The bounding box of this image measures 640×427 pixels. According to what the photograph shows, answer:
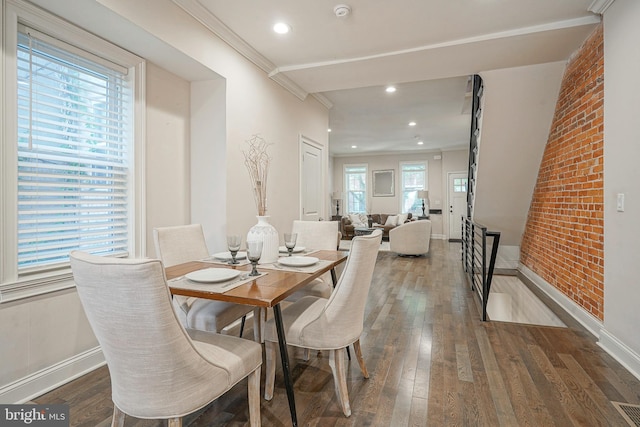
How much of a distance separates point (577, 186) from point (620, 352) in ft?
5.01

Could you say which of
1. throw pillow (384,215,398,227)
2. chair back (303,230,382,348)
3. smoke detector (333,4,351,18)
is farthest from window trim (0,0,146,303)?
throw pillow (384,215,398,227)

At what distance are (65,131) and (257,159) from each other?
161 centimetres

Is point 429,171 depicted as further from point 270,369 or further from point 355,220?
point 270,369

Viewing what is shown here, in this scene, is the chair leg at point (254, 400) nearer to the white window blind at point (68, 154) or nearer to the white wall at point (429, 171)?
the white window blind at point (68, 154)

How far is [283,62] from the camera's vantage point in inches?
137

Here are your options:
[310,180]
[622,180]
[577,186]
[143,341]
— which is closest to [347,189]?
[310,180]

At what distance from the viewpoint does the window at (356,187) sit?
10.8 m

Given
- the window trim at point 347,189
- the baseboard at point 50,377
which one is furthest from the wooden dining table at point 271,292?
the window trim at point 347,189

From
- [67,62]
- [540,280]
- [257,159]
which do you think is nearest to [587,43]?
[540,280]

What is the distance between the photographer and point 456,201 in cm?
959

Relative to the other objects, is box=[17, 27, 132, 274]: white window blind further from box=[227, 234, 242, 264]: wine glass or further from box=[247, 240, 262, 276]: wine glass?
box=[247, 240, 262, 276]: wine glass

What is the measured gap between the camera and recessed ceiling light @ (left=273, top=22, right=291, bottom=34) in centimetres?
275

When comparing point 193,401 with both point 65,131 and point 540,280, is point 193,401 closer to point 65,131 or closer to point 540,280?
point 65,131

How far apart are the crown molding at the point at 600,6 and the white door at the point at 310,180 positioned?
3.07 m
